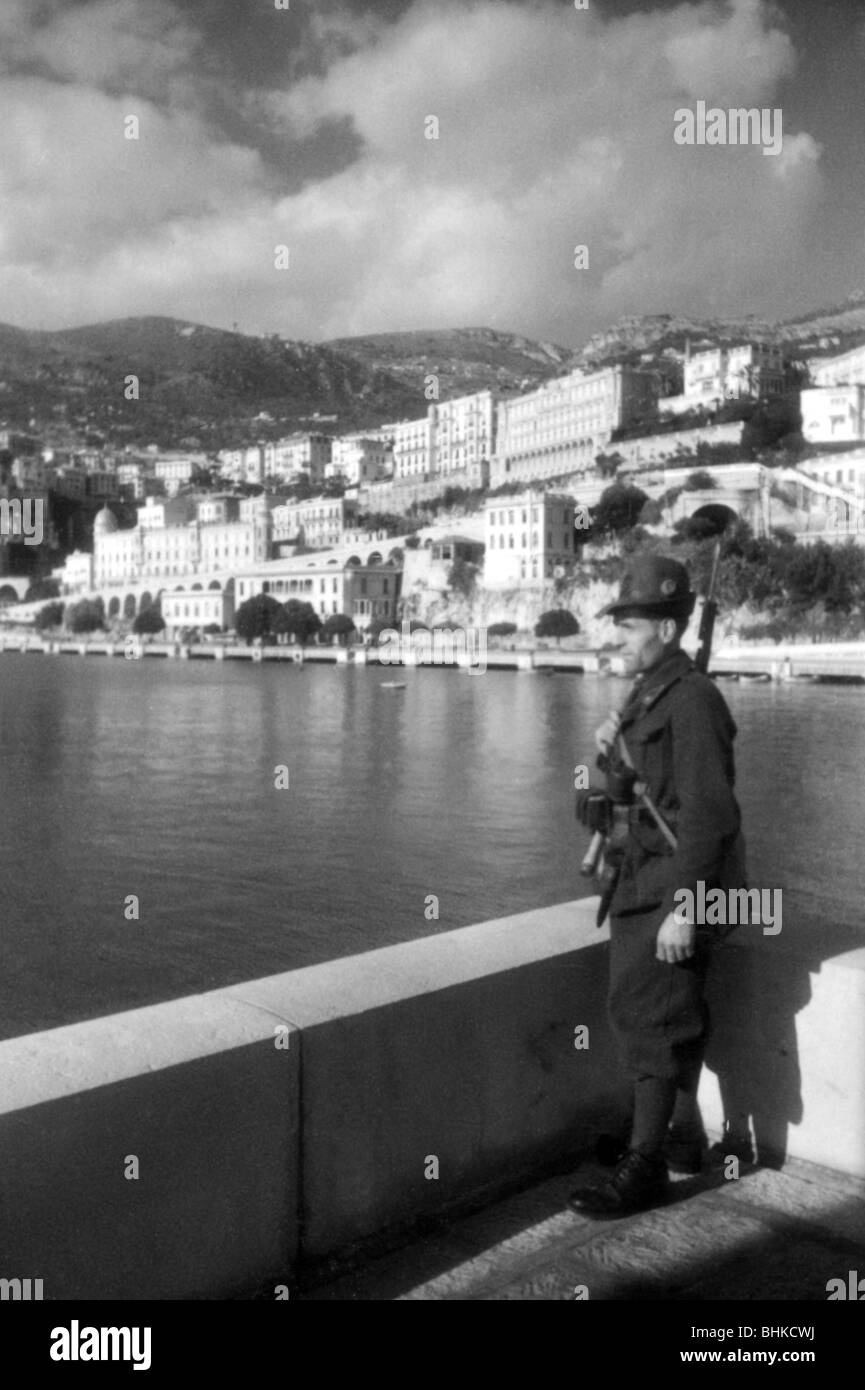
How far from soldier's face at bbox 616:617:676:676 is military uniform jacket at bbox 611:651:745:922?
2 centimetres

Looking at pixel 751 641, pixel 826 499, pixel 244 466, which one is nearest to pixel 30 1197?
A: pixel 751 641

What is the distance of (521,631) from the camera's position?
66.8 meters

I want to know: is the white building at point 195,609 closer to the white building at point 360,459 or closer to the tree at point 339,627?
the tree at point 339,627

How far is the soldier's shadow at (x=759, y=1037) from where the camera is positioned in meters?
2.31

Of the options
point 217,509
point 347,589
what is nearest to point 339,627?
point 347,589

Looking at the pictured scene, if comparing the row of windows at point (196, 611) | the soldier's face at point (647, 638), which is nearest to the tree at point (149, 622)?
the row of windows at point (196, 611)

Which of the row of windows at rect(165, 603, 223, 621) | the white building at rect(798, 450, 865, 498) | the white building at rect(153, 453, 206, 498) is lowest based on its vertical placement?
the row of windows at rect(165, 603, 223, 621)

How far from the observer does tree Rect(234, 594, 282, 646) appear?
7619cm

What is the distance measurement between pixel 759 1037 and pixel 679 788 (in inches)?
22.7

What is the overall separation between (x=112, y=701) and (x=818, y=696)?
2244 cm

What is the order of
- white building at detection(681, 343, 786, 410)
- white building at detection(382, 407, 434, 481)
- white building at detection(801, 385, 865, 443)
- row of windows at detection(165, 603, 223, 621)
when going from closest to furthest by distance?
white building at detection(801, 385, 865, 443)
white building at detection(681, 343, 786, 410)
row of windows at detection(165, 603, 223, 621)
white building at detection(382, 407, 434, 481)

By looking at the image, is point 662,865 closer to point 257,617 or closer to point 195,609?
point 257,617

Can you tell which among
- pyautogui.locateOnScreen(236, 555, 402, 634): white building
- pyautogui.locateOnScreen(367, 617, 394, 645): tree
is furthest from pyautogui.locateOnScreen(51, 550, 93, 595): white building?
pyautogui.locateOnScreen(367, 617, 394, 645): tree

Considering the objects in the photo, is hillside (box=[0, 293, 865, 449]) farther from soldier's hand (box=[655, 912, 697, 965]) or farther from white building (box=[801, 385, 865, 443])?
soldier's hand (box=[655, 912, 697, 965])
